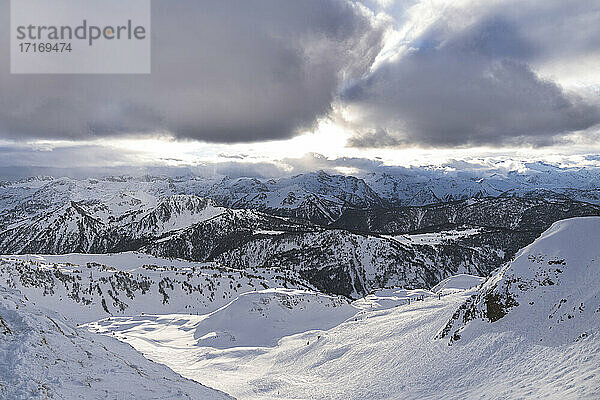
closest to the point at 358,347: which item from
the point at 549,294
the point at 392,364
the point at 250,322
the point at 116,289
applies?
the point at 392,364

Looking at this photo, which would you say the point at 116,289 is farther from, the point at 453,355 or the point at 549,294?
the point at 549,294

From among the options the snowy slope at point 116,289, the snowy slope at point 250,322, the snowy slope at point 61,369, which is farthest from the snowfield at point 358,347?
the snowy slope at point 116,289

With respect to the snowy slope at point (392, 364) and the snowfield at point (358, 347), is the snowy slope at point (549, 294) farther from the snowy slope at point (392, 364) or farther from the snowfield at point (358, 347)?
the snowy slope at point (392, 364)

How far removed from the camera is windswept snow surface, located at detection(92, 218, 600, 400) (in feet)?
33.8

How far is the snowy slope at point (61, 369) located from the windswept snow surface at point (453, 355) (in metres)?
5.27

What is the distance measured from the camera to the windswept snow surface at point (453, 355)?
10305 millimetres

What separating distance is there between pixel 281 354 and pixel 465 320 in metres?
10.4

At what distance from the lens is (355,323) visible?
23016 millimetres

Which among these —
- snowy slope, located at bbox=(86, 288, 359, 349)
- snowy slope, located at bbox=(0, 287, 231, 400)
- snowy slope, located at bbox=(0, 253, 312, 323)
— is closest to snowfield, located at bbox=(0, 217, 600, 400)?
snowy slope, located at bbox=(0, 287, 231, 400)

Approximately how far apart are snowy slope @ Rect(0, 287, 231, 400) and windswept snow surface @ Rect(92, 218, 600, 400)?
5.27m

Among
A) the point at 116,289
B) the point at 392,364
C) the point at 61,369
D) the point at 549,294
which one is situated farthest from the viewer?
the point at 116,289

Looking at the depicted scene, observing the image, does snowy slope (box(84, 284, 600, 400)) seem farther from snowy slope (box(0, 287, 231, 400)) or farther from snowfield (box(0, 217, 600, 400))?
snowy slope (box(0, 287, 231, 400))

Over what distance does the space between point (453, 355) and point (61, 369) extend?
43.6ft

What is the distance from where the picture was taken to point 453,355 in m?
13.3
